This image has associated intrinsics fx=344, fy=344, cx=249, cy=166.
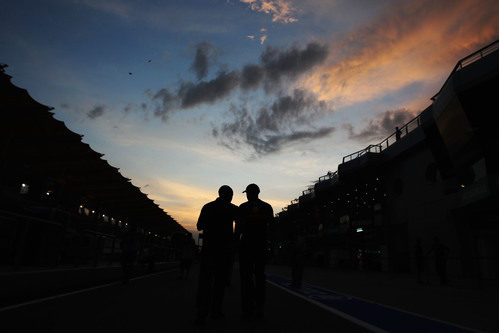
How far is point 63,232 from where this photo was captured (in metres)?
13.5

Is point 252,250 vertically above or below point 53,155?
below

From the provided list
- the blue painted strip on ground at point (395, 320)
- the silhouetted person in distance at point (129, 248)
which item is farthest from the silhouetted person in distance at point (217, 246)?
the silhouetted person in distance at point (129, 248)

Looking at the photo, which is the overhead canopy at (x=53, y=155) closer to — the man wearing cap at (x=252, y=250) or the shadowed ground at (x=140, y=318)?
the shadowed ground at (x=140, y=318)

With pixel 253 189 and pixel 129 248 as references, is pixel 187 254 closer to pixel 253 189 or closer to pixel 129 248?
pixel 129 248

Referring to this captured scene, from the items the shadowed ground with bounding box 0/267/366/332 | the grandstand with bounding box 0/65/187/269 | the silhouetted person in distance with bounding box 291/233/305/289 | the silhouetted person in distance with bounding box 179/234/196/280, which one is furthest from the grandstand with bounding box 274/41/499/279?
the grandstand with bounding box 0/65/187/269

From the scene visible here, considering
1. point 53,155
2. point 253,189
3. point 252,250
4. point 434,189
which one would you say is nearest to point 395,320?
point 252,250

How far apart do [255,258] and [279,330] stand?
44.5 inches

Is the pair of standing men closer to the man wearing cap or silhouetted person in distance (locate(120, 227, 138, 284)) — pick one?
the man wearing cap

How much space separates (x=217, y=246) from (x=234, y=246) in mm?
298

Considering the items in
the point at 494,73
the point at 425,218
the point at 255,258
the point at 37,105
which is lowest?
the point at 255,258

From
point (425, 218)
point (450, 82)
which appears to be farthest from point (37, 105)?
point (425, 218)

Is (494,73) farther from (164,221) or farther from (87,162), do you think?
(164,221)

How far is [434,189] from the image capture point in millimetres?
24250

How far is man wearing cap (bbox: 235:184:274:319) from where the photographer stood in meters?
4.46
